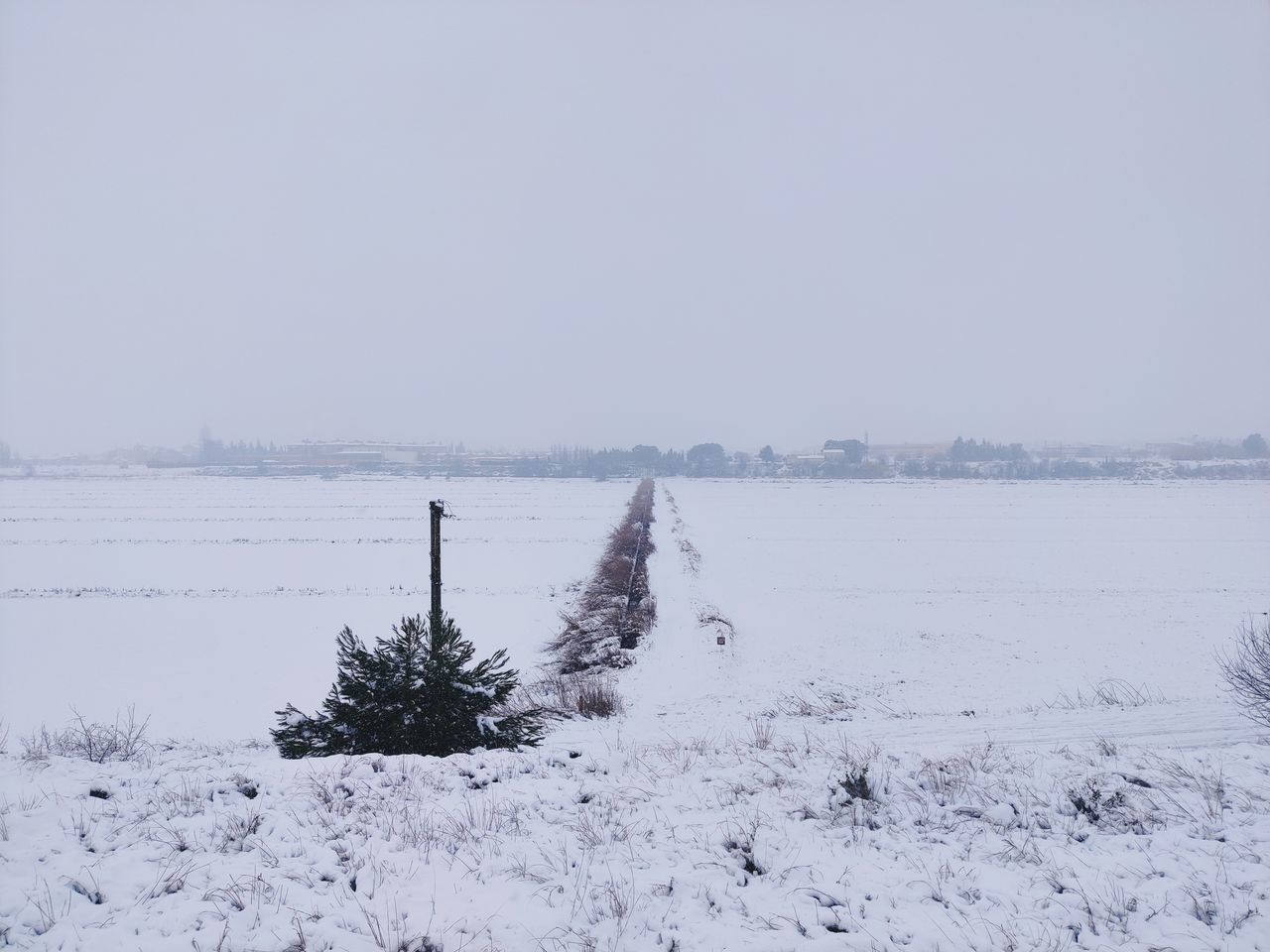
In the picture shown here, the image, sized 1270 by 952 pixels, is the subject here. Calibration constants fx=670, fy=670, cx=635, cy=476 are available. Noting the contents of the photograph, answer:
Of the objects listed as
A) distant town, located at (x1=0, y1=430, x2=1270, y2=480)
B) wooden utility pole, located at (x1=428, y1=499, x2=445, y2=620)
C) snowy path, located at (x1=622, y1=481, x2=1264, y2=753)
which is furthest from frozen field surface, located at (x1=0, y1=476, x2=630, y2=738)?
distant town, located at (x1=0, y1=430, x2=1270, y2=480)

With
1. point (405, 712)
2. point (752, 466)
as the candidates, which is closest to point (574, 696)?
point (405, 712)

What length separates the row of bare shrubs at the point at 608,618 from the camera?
19812 millimetres

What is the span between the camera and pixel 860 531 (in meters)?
53.7

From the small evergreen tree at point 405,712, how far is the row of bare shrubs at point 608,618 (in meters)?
9.24

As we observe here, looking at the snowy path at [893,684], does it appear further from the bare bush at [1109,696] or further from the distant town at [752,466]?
the distant town at [752,466]

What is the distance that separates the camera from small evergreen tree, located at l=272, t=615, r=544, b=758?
9.34 m

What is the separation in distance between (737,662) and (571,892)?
46.5 feet

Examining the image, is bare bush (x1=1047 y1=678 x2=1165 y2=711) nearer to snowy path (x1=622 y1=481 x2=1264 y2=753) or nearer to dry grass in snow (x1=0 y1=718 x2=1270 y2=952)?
snowy path (x1=622 y1=481 x2=1264 y2=753)

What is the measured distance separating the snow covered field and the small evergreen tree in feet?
3.43

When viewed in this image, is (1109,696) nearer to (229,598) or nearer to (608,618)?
(608,618)

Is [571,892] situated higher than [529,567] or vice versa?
[571,892]

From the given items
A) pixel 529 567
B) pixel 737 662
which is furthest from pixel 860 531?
pixel 737 662

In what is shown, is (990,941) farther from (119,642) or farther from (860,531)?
(860,531)

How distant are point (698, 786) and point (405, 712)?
14.3 feet
